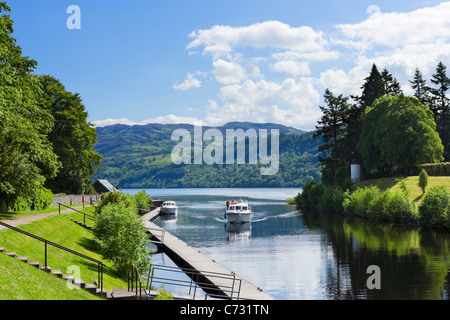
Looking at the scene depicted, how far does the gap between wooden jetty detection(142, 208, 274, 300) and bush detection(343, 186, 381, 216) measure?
36079 millimetres

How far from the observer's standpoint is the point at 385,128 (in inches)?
3219

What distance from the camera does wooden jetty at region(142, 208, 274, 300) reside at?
23922 mm

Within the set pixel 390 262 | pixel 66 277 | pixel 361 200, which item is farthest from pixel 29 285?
pixel 361 200

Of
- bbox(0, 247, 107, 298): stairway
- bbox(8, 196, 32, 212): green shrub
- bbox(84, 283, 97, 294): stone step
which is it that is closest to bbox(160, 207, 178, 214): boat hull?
bbox(8, 196, 32, 212): green shrub

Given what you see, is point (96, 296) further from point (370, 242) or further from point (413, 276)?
point (370, 242)

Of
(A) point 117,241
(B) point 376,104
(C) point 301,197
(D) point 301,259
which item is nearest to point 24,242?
(A) point 117,241

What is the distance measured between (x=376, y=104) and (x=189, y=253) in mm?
62072

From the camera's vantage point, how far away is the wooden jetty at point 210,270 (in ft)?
78.5

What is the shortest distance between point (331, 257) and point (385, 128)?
4762cm

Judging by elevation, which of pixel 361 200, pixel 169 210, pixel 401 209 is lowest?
pixel 169 210

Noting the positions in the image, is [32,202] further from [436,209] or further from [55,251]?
[436,209]

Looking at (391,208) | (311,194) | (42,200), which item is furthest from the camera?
(311,194)

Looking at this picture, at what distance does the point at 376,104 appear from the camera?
8894cm

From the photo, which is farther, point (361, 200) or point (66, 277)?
point (361, 200)
